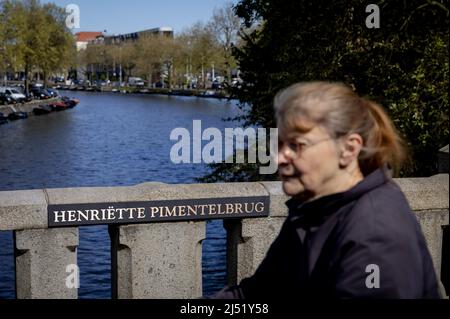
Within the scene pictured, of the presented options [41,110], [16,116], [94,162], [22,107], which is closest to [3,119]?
[16,116]

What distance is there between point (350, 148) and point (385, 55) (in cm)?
1063

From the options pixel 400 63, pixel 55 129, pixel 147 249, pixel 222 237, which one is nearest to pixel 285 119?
pixel 147 249

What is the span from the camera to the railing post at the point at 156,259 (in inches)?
158

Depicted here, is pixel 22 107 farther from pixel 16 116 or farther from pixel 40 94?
pixel 40 94

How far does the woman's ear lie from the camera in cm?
200

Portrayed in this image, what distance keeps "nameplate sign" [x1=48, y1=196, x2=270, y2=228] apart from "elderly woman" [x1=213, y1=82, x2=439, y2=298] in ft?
6.13

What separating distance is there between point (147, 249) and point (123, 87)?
137m

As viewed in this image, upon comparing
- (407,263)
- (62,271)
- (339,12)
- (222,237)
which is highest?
(339,12)

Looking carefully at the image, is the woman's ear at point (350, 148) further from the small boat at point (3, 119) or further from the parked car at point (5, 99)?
the parked car at point (5, 99)

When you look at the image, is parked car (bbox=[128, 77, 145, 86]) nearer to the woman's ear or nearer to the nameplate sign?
the nameplate sign

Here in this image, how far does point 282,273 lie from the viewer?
221 centimetres

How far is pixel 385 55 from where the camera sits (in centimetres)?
1218
